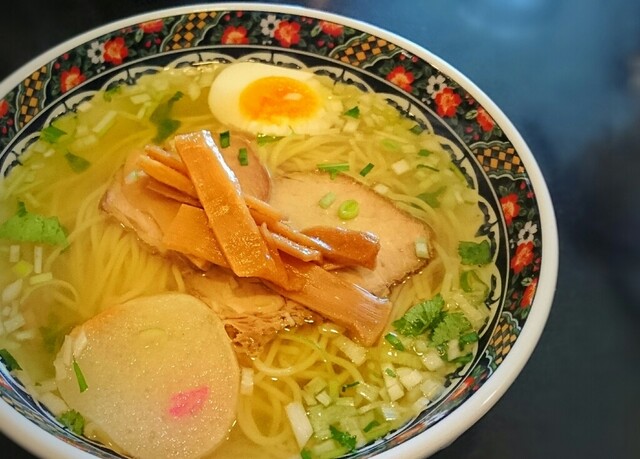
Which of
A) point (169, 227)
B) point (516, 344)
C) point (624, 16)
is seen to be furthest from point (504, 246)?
point (624, 16)

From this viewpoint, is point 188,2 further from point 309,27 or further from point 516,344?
point 516,344

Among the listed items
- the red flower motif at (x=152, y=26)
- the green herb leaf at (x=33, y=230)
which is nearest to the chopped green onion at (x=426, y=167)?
the red flower motif at (x=152, y=26)

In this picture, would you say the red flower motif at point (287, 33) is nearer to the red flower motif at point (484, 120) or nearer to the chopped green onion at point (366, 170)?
the chopped green onion at point (366, 170)

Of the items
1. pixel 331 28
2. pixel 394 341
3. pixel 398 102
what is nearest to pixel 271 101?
pixel 331 28

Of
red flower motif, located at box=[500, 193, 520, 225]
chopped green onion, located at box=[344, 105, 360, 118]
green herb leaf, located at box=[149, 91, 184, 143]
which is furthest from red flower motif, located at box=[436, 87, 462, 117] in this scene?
green herb leaf, located at box=[149, 91, 184, 143]

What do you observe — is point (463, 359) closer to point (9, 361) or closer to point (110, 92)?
point (9, 361)
